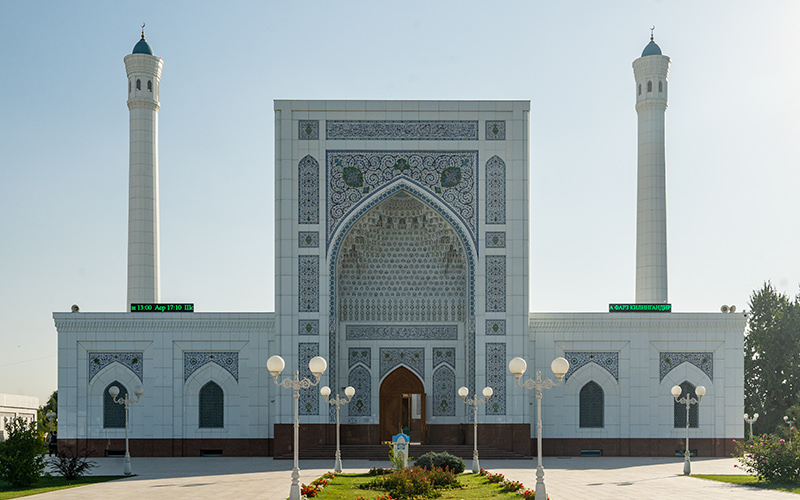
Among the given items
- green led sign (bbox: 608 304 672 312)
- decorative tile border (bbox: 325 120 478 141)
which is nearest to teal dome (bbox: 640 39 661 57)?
decorative tile border (bbox: 325 120 478 141)

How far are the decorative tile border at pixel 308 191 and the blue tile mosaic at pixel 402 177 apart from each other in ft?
1.07

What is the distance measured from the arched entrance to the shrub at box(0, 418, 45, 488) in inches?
379

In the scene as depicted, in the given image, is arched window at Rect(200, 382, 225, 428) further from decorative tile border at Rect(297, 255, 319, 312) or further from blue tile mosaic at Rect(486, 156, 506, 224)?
blue tile mosaic at Rect(486, 156, 506, 224)

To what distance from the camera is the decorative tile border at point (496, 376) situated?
2172 centimetres

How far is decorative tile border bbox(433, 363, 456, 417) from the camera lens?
76.0 ft

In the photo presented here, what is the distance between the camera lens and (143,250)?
24.5m

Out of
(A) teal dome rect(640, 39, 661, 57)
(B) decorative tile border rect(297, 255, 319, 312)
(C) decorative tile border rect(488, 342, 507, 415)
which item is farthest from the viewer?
(A) teal dome rect(640, 39, 661, 57)

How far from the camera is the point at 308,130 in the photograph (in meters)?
22.3

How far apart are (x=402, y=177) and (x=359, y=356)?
4927 millimetres

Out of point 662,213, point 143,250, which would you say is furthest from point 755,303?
point 143,250

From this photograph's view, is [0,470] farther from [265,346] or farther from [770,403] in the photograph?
[770,403]

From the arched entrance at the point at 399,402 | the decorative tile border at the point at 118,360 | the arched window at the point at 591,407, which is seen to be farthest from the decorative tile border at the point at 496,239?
the decorative tile border at the point at 118,360

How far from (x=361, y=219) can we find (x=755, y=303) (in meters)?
16.6

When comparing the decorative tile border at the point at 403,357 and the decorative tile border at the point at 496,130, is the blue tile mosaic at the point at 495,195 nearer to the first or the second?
the decorative tile border at the point at 496,130
